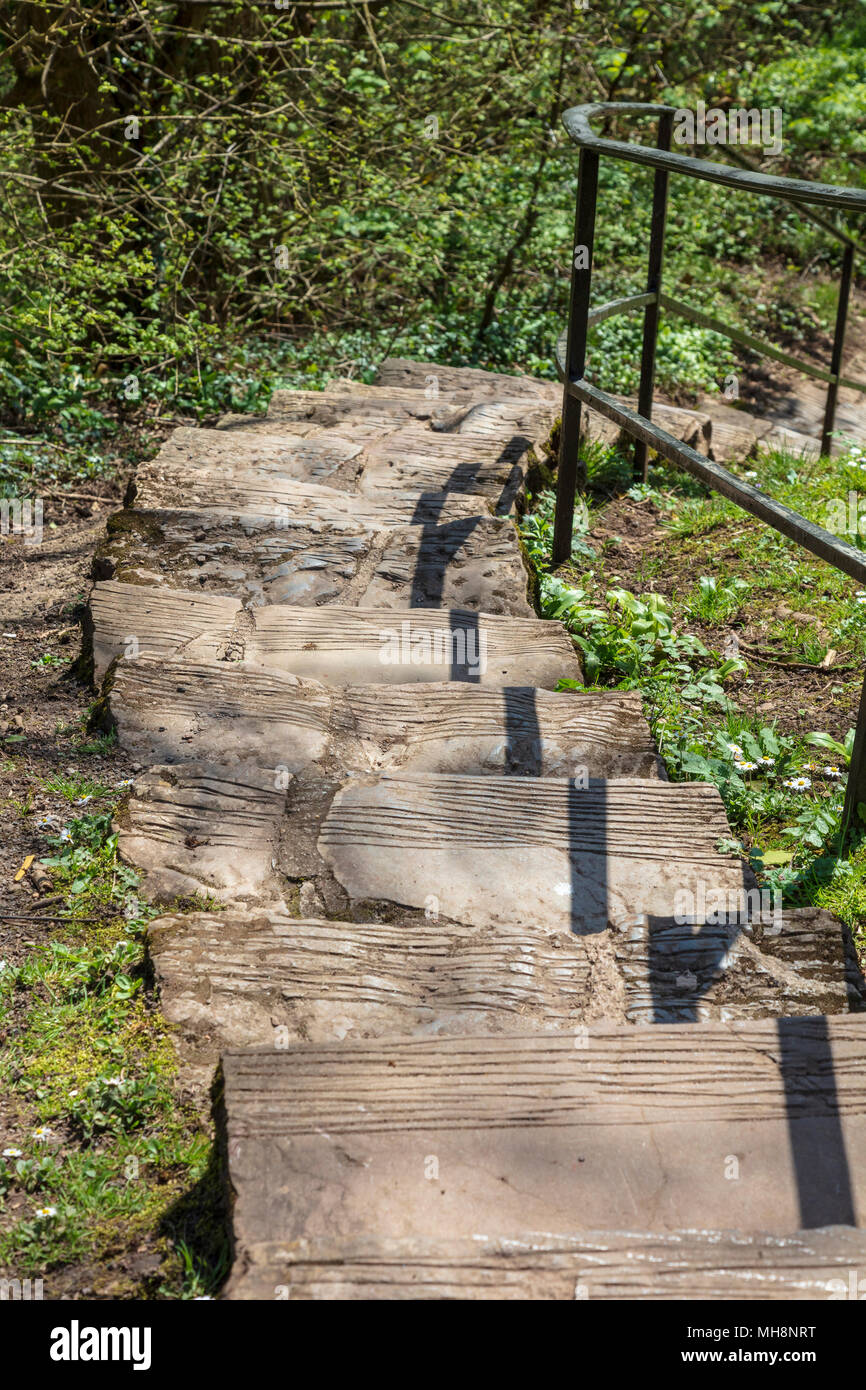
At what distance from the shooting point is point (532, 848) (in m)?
2.10

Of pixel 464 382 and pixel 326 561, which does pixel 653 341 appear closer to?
pixel 464 382

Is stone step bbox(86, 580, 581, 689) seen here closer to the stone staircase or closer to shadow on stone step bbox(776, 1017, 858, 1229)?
the stone staircase

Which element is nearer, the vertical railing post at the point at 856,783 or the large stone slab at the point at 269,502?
the vertical railing post at the point at 856,783

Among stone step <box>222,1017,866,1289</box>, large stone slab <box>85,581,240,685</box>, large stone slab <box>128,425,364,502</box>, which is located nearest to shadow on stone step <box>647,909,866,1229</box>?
stone step <box>222,1017,866,1289</box>

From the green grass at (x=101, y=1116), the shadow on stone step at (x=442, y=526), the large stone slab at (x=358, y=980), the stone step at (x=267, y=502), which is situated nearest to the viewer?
the green grass at (x=101, y=1116)

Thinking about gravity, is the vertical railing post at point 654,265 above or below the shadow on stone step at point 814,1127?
above

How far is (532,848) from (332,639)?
1000 millimetres

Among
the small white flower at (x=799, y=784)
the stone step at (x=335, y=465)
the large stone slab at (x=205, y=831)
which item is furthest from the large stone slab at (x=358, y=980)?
the stone step at (x=335, y=465)

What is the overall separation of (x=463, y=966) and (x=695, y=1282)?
683 mm

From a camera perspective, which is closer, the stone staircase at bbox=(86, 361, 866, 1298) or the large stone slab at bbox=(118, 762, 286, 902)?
the stone staircase at bbox=(86, 361, 866, 1298)

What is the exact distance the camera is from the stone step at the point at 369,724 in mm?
2438

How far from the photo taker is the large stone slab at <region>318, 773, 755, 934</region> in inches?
79.3

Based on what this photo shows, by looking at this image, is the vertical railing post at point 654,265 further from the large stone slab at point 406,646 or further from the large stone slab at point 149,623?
the large stone slab at point 149,623

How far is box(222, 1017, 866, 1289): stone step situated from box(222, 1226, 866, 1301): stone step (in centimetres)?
2
